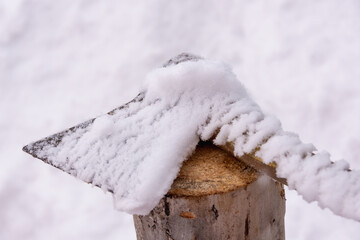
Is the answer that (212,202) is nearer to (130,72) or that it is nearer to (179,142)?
(179,142)

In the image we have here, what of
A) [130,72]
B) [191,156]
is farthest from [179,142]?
[130,72]

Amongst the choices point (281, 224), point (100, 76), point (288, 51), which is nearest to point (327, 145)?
point (288, 51)

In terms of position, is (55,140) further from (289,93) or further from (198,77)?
(289,93)

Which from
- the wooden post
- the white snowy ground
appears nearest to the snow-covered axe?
the wooden post

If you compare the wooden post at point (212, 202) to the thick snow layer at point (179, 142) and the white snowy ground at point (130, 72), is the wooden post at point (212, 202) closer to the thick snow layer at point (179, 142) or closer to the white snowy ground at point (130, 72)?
the thick snow layer at point (179, 142)

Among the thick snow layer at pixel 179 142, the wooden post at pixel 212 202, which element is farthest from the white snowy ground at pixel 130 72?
the thick snow layer at pixel 179 142
